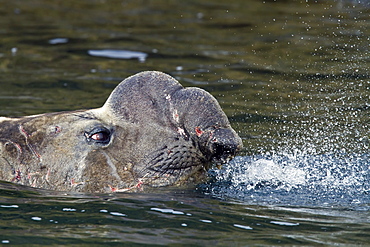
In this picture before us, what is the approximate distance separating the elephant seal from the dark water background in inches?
6.8

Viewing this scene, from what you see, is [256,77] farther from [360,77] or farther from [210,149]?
[210,149]

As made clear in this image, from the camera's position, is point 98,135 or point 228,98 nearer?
point 98,135

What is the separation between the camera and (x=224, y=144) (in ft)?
22.0

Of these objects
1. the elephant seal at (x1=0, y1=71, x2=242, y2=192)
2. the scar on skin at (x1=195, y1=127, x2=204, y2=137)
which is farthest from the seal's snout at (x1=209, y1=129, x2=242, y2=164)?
the scar on skin at (x1=195, y1=127, x2=204, y2=137)

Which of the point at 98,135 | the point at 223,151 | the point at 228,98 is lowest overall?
the point at 223,151

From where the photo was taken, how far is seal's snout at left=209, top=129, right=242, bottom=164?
6715 millimetres

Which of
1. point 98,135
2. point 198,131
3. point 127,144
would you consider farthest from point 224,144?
point 98,135

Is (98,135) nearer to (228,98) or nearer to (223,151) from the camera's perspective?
(223,151)

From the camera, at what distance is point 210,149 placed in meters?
6.80

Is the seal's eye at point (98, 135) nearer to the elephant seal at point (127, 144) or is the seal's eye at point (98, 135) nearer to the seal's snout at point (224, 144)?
the elephant seal at point (127, 144)

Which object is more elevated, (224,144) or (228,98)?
(228,98)

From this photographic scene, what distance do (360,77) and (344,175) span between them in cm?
373

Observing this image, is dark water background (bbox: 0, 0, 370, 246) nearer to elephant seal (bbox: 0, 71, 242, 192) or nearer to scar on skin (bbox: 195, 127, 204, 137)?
elephant seal (bbox: 0, 71, 242, 192)

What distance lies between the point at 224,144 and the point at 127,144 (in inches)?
37.6
